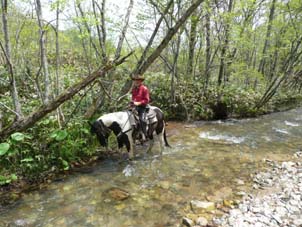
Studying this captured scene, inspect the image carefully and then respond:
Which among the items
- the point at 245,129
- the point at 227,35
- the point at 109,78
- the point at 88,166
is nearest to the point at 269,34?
the point at 227,35

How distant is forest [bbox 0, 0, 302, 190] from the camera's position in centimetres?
567

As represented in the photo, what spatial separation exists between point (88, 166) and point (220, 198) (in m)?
3.36

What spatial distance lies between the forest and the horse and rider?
21.3 inches

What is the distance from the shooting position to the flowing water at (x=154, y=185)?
4363 millimetres

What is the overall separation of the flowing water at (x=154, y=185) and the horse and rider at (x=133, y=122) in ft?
2.23

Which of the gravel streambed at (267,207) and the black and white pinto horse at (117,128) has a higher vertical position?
the black and white pinto horse at (117,128)

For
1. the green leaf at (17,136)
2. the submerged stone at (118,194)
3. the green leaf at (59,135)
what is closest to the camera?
the submerged stone at (118,194)

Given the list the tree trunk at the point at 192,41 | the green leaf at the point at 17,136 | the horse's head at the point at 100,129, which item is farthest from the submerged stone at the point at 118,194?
the tree trunk at the point at 192,41

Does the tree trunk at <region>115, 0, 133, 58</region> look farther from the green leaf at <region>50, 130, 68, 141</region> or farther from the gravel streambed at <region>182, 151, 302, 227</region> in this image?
the gravel streambed at <region>182, 151, 302, 227</region>

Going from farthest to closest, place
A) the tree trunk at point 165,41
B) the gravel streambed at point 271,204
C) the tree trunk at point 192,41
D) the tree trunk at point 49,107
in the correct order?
the tree trunk at point 192,41, the tree trunk at point 165,41, the tree trunk at point 49,107, the gravel streambed at point 271,204

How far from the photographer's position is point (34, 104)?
7516 millimetres

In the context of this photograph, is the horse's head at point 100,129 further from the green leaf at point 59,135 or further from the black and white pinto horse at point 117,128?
the green leaf at point 59,135

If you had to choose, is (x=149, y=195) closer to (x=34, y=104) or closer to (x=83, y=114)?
(x=83, y=114)

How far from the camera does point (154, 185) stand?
550 centimetres
